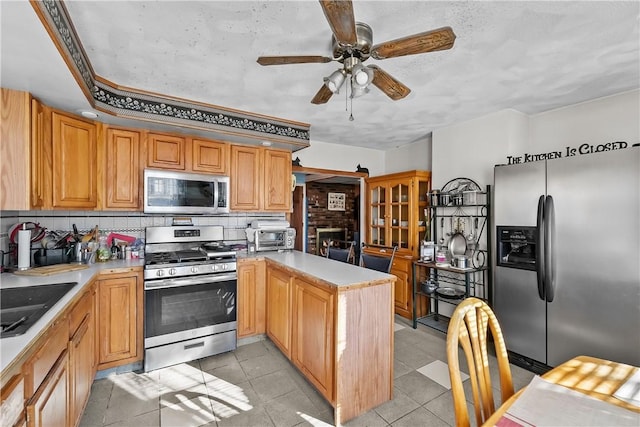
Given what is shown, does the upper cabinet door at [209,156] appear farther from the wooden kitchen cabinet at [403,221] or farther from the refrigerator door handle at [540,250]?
the refrigerator door handle at [540,250]

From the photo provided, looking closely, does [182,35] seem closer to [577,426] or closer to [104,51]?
[104,51]

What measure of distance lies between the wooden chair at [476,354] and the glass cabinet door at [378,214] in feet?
10.2

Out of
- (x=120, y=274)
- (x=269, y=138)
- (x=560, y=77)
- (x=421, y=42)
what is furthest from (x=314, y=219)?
(x=421, y=42)

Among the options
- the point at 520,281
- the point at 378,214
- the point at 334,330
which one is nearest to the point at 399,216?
the point at 378,214

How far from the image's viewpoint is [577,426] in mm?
787

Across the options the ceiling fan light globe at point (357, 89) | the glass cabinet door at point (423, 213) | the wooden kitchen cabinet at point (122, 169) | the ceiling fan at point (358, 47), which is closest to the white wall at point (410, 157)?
the glass cabinet door at point (423, 213)

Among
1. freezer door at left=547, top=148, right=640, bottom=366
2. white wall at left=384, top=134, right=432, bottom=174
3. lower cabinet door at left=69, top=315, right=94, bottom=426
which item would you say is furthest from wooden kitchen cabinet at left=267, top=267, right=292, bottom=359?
white wall at left=384, top=134, right=432, bottom=174

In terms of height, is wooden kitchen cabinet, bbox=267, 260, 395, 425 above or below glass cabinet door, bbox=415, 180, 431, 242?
below

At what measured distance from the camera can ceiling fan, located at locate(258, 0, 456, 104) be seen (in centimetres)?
120

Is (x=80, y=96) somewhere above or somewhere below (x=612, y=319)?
above

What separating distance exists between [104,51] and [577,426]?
2.88 metres

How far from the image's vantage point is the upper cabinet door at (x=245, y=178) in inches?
126

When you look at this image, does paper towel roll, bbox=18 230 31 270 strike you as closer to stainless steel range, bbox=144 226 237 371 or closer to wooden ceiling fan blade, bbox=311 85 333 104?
stainless steel range, bbox=144 226 237 371

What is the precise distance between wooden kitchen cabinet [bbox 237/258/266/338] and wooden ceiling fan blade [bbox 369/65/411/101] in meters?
2.06
